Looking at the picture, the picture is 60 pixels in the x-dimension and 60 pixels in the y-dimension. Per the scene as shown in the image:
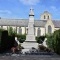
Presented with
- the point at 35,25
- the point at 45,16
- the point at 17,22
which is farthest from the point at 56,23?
the point at 17,22

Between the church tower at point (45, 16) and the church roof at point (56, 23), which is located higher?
the church tower at point (45, 16)

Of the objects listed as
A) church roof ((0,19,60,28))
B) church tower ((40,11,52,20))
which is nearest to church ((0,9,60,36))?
church roof ((0,19,60,28))

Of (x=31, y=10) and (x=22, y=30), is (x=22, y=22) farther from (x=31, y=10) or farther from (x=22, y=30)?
(x=31, y=10)

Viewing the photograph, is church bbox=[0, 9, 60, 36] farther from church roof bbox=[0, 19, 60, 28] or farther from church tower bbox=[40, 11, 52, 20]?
church tower bbox=[40, 11, 52, 20]

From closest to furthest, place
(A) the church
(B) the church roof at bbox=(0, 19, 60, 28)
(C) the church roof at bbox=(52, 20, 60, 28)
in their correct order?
1. (A) the church
2. (C) the church roof at bbox=(52, 20, 60, 28)
3. (B) the church roof at bbox=(0, 19, 60, 28)

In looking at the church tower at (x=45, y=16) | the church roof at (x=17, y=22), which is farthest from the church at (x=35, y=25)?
the church tower at (x=45, y=16)

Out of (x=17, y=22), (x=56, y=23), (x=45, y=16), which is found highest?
(x=45, y=16)

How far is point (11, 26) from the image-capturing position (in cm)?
11244

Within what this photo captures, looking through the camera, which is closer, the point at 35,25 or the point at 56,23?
the point at 35,25

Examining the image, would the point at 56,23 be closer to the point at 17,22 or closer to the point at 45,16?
the point at 45,16

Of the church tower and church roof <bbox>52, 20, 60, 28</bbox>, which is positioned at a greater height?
the church tower

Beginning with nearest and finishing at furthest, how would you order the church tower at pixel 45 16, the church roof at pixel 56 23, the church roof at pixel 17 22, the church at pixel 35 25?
1. the church at pixel 35 25
2. the church roof at pixel 56 23
3. the church roof at pixel 17 22
4. the church tower at pixel 45 16

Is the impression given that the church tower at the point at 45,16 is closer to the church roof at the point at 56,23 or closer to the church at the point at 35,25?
the church roof at the point at 56,23

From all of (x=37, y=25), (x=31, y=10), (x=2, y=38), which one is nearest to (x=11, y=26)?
(x=37, y=25)
